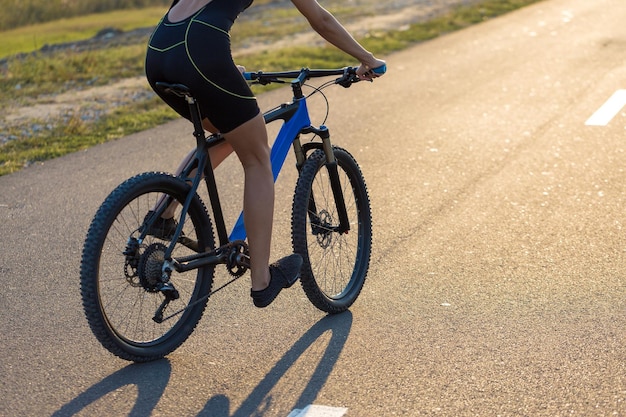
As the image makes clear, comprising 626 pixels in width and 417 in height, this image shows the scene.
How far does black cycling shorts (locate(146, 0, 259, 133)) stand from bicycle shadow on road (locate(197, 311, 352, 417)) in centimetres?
104

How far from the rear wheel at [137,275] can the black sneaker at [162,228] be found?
20mm

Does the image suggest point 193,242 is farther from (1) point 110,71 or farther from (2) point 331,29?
(1) point 110,71

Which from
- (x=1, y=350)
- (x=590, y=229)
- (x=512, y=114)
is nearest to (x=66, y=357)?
(x=1, y=350)

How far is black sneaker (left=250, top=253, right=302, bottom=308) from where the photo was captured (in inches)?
189

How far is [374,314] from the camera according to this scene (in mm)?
5238

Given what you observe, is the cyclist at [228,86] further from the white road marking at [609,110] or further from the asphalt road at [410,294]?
the white road marking at [609,110]

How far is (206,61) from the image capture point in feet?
14.4

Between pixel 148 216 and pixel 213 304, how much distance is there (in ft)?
3.41

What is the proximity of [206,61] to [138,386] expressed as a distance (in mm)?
1341

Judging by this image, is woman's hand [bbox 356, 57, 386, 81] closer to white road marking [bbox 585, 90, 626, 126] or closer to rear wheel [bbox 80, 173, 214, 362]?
rear wheel [bbox 80, 173, 214, 362]

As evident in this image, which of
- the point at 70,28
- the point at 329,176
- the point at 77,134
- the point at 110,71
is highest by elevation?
the point at 329,176

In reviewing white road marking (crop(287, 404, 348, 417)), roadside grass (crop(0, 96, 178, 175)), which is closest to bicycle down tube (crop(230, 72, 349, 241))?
white road marking (crop(287, 404, 348, 417))

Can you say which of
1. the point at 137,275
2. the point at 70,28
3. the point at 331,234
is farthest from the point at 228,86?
the point at 70,28

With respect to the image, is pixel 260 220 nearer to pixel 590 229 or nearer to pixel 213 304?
pixel 213 304
